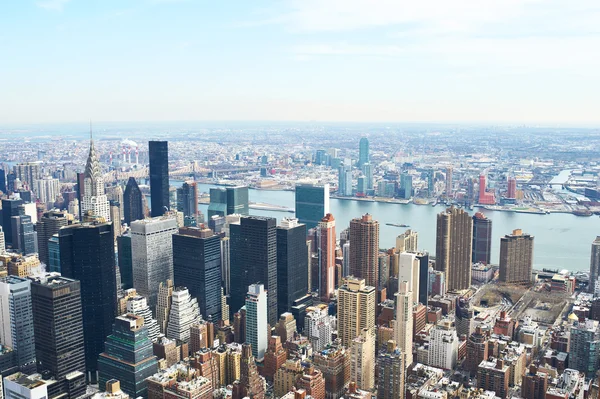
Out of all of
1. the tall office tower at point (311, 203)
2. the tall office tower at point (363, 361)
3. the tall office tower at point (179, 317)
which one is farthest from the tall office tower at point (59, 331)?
the tall office tower at point (311, 203)

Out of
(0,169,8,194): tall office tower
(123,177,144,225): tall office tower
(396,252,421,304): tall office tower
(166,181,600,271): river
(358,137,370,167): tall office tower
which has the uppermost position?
(358,137,370,167): tall office tower

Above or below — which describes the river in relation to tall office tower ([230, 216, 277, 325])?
below

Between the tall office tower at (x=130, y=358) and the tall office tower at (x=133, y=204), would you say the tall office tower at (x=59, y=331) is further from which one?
the tall office tower at (x=133, y=204)

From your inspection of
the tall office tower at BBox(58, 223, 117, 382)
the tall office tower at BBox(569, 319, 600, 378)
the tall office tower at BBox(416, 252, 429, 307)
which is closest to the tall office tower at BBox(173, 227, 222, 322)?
the tall office tower at BBox(58, 223, 117, 382)

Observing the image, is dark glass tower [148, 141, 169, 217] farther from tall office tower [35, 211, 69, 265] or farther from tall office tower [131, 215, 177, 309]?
tall office tower [131, 215, 177, 309]

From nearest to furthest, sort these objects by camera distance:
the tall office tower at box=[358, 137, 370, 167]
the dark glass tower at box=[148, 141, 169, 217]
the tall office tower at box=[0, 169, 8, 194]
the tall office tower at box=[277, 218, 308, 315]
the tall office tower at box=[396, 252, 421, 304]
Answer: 1. the tall office tower at box=[277, 218, 308, 315]
2. the tall office tower at box=[396, 252, 421, 304]
3. the dark glass tower at box=[148, 141, 169, 217]
4. the tall office tower at box=[0, 169, 8, 194]
5. the tall office tower at box=[358, 137, 370, 167]

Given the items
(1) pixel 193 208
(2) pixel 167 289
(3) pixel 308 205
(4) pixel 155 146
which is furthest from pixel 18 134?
(2) pixel 167 289

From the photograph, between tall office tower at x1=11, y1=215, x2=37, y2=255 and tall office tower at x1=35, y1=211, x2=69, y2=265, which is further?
tall office tower at x1=11, y1=215, x2=37, y2=255
